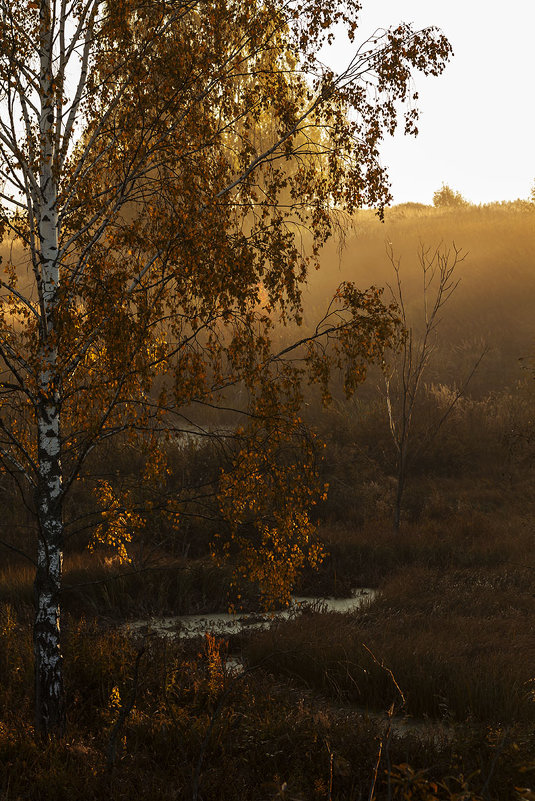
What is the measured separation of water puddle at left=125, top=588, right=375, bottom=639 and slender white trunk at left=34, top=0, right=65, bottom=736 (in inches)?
129

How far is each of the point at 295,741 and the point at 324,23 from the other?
20.7 feet

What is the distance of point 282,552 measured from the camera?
6.82m

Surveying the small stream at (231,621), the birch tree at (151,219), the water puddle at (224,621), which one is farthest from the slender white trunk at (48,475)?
the water puddle at (224,621)

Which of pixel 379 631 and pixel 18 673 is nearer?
pixel 18 673

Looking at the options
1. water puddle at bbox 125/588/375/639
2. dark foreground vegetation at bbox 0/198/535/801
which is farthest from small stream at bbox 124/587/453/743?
→ dark foreground vegetation at bbox 0/198/535/801

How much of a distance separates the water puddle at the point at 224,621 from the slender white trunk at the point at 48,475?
10.7 feet

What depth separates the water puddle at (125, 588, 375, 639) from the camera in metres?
9.81

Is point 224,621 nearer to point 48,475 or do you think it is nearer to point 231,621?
point 231,621

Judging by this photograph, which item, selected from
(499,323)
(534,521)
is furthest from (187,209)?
(499,323)

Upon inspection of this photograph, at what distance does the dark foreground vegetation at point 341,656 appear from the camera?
5.21 m

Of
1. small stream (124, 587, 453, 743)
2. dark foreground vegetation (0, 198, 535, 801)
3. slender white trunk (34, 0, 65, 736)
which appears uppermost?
slender white trunk (34, 0, 65, 736)

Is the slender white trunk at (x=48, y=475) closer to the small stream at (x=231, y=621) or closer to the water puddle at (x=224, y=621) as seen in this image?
the small stream at (x=231, y=621)

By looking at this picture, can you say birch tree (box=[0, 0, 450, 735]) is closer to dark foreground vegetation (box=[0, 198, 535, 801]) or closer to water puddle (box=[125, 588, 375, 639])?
dark foreground vegetation (box=[0, 198, 535, 801])

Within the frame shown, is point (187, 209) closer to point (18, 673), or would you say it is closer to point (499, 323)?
point (18, 673)
